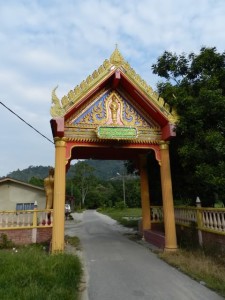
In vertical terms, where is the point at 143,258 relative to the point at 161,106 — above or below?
below

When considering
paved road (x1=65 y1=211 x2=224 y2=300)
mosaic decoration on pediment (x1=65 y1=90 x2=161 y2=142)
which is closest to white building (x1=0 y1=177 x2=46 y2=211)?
mosaic decoration on pediment (x1=65 y1=90 x2=161 y2=142)

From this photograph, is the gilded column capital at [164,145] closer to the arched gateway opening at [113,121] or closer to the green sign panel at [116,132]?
the arched gateway opening at [113,121]

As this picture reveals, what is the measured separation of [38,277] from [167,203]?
5.51 meters

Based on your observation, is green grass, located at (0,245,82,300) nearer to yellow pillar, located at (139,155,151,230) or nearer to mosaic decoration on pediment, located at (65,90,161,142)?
mosaic decoration on pediment, located at (65,90,161,142)

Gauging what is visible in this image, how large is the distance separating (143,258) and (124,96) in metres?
5.72

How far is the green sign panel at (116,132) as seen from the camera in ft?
32.0

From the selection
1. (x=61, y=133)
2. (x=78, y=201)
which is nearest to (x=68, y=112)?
(x=61, y=133)

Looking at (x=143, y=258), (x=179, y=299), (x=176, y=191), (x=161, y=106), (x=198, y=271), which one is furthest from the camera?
(x=176, y=191)

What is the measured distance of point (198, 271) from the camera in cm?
668

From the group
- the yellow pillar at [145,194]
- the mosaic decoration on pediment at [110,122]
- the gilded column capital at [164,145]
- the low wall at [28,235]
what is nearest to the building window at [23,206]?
the low wall at [28,235]

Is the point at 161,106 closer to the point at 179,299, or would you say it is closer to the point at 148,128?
the point at 148,128

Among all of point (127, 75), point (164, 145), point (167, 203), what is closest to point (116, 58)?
point (127, 75)

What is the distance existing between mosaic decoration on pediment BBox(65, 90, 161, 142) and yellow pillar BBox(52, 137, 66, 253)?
1.89 ft

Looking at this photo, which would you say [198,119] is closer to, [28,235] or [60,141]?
[60,141]
